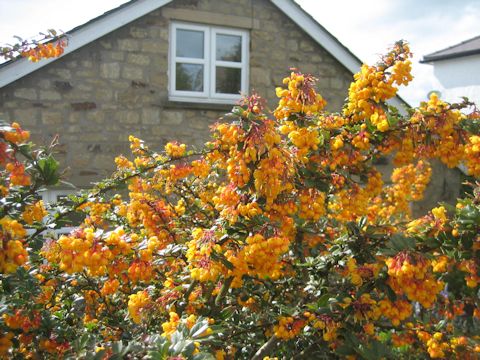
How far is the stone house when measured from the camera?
5871mm

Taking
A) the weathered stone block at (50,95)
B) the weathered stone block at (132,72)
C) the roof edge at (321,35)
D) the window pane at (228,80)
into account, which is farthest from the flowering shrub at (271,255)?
the roof edge at (321,35)

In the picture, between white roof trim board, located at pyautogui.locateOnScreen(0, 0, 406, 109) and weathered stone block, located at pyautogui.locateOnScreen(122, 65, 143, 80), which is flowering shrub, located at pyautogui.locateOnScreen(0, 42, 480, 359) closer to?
white roof trim board, located at pyautogui.locateOnScreen(0, 0, 406, 109)

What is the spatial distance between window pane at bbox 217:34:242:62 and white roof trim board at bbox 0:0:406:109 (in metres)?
0.75

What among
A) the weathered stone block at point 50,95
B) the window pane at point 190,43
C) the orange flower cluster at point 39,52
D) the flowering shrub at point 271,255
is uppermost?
the window pane at point 190,43

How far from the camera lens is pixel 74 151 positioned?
5.98m

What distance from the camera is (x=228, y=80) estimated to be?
6844 mm

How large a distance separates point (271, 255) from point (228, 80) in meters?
5.25

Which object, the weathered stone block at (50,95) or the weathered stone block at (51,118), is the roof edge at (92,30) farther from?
the weathered stone block at (51,118)

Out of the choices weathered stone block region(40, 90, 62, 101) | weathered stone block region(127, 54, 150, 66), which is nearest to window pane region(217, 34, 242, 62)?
weathered stone block region(127, 54, 150, 66)

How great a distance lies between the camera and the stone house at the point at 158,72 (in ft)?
19.3

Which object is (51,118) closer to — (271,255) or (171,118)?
(171,118)

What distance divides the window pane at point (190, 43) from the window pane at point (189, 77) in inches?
5.8

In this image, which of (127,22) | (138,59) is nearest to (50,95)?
(138,59)

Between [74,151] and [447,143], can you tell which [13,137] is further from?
[74,151]
